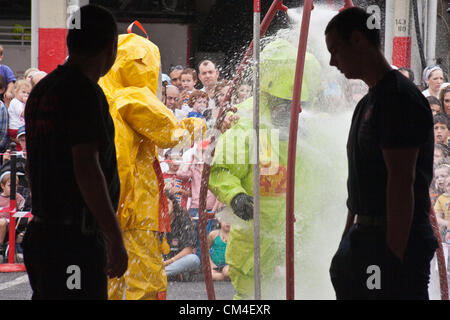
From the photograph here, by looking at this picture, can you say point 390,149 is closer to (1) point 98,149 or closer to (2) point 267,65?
(1) point 98,149

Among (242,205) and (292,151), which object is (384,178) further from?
(242,205)

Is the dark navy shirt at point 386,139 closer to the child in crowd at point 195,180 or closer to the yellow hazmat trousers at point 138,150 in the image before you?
the yellow hazmat trousers at point 138,150

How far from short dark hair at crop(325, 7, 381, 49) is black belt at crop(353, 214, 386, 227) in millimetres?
606

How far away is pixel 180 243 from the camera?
6.45 m

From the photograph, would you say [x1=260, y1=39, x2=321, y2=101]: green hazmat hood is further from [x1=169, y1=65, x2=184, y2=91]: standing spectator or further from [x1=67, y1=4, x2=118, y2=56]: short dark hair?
[x1=169, y1=65, x2=184, y2=91]: standing spectator

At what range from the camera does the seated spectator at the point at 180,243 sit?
5891mm

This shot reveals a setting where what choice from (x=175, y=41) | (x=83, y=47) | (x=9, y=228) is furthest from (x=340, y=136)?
(x=175, y=41)

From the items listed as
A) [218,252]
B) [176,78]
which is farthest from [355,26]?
[176,78]

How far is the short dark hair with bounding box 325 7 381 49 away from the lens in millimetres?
2604

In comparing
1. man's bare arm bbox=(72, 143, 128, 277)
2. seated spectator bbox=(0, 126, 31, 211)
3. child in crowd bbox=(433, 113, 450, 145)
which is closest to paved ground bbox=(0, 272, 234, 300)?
seated spectator bbox=(0, 126, 31, 211)

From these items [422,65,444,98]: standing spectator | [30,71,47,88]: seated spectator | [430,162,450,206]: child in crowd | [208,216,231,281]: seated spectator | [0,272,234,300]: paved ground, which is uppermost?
[30,71,47,88]: seated spectator

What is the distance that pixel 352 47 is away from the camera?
8.56 ft

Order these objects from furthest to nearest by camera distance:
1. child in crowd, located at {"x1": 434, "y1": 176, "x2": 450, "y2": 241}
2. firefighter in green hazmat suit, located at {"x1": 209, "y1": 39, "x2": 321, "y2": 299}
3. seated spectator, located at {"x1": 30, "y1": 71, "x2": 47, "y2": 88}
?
seated spectator, located at {"x1": 30, "y1": 71, "x2": 47, "y2": 88}
child in crowd, located at {"x1": 434, "y1": 176, "x2": 450, "y2": 241}
firefighter in green hazmat suit, located at {"x1": 209, "y1": 39, "x2": 321, "y2": 299}

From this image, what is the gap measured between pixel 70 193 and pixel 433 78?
4.15 m
